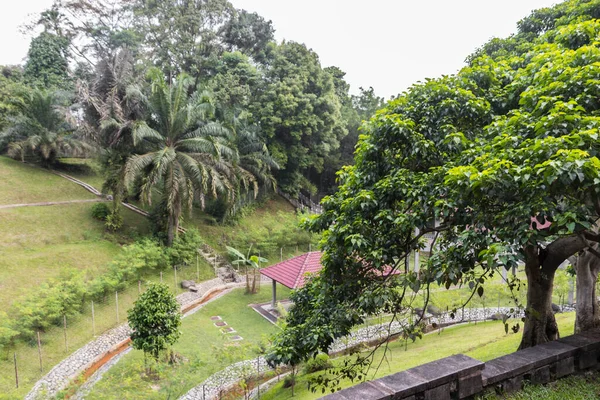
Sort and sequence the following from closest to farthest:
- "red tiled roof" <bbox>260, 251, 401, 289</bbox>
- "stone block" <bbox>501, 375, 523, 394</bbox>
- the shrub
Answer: "stone block" <bbox>501, 375, 523, 394</bbox>
"red tiled roof" <bbox>260, 251, 401, 289</bbox>
the shrub

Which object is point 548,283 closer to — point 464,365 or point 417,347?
point 464,365

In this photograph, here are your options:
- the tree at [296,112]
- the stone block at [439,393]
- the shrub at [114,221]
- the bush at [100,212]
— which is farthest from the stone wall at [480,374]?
the tree at [296,112]

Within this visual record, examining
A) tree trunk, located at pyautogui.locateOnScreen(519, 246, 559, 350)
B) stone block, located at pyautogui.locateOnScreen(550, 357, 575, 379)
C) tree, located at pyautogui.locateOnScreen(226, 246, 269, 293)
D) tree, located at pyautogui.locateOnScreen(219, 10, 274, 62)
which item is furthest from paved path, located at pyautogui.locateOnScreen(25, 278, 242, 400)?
tree, located at pyautogui.locateOnScreen(219, 10, 274, 62)

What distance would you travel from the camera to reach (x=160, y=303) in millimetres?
11078

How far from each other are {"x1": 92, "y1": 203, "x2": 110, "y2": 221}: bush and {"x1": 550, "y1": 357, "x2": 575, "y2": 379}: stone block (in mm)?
19920

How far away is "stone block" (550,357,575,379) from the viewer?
4.95 m

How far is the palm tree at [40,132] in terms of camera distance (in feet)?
76.8

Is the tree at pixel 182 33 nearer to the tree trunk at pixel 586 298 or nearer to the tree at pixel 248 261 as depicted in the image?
the tree at pixel 248 261

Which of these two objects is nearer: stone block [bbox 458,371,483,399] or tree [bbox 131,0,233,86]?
stone block [bbox 458,371,483,399]

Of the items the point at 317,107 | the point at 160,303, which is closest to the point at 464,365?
the point at 160,303

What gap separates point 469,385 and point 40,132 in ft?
87.6

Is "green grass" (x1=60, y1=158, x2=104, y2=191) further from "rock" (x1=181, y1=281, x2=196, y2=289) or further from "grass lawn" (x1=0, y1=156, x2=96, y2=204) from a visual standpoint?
"rock" (x1=181, y1=281, x2=196, y2=289)

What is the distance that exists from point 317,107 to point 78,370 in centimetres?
2160

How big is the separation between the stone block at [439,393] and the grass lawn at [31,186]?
23.1 meters
